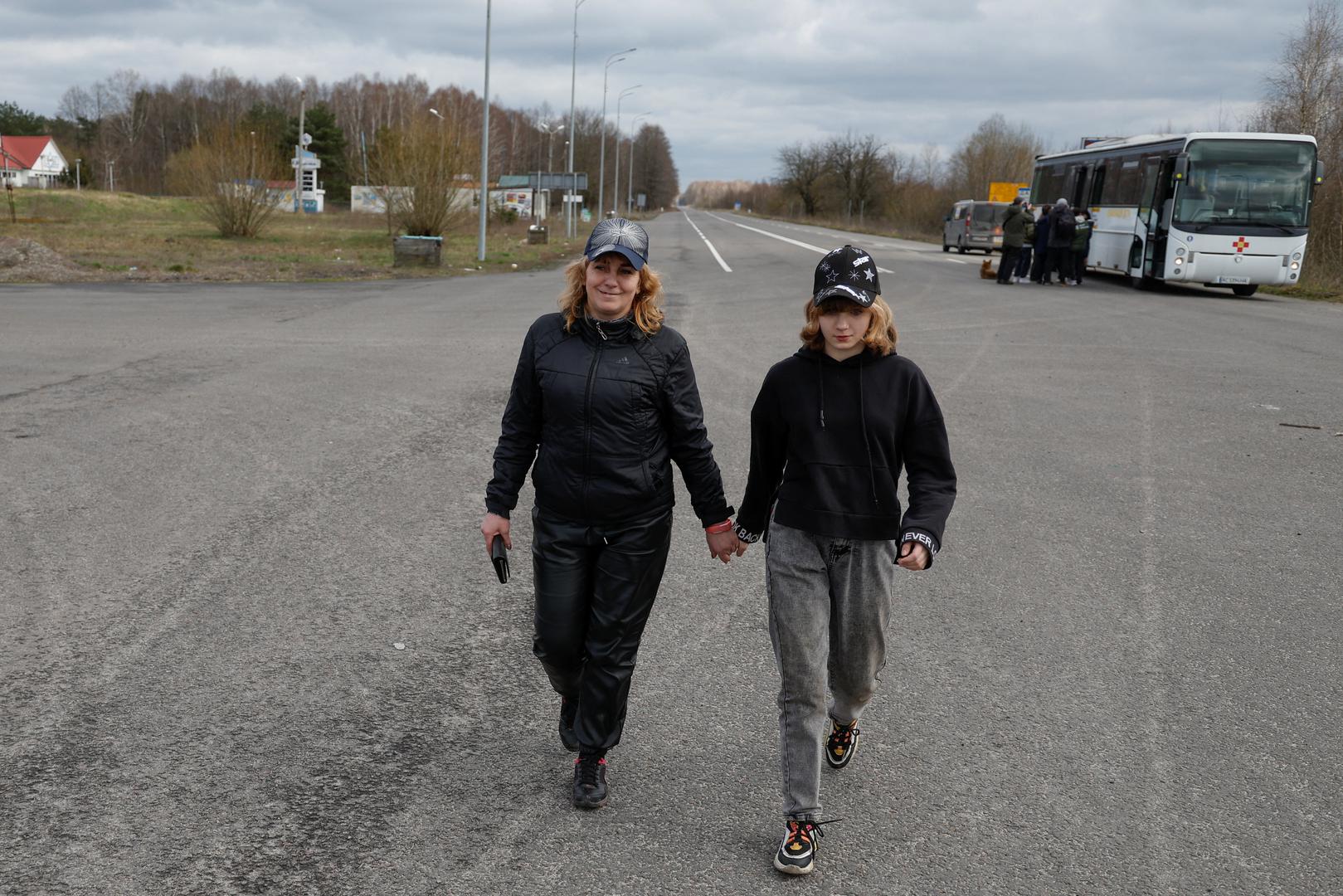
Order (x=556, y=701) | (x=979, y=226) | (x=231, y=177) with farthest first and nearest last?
(x=979, y=226)
(x=231, y=177)
(x=556, y=701)

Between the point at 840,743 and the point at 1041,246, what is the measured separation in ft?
80.0

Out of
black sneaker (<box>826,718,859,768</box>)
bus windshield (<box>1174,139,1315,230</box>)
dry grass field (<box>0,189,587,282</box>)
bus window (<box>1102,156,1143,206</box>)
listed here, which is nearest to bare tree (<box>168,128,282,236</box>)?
dry grass field (<box>0,189,587,282</box>)

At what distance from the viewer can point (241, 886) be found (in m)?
3.03

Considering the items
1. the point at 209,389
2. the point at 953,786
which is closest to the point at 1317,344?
the point at 209,389

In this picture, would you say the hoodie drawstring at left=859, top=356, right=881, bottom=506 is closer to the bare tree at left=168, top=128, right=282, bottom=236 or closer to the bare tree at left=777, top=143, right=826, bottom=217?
the bare tree at left=168, top=128, right=282, bottom=236

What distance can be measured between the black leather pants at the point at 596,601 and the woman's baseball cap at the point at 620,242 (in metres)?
0.76

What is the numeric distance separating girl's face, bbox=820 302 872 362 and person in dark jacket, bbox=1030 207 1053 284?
965 inches

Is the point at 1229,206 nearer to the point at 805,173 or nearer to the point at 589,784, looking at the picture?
the point at 589,784

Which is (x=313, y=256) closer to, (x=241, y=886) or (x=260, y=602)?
(x=260, y=602)

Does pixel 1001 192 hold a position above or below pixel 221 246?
above

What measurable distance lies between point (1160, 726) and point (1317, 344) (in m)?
14.1

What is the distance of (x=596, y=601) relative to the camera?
3.58 m

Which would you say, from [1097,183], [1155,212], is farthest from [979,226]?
[1155,212]

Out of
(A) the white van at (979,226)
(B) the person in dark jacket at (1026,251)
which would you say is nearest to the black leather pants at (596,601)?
(B) the person in dark jacket at (1026,251)
